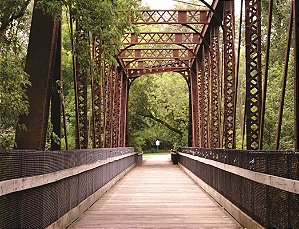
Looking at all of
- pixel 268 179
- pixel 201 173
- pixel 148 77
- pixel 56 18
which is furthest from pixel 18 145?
pixel 148 77

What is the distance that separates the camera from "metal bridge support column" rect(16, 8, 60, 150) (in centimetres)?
1041

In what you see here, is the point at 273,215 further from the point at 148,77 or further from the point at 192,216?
the point at 148,77

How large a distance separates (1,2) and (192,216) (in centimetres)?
492

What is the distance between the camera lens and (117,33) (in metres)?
10.9

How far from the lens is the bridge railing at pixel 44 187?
6.66 metres

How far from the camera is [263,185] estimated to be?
8.58 m

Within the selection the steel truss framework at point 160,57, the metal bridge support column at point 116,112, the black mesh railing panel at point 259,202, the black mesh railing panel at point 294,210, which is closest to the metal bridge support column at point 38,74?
the steel truss framework at point 160,57

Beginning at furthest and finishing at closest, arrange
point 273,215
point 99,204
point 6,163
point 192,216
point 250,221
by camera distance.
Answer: point 99,204, point 192,216, point 250,221, point 273,215, point 6,163

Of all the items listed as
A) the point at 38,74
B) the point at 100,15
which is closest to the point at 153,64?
the point at 38,74

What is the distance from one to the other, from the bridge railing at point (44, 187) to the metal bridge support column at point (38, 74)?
0.66 metres

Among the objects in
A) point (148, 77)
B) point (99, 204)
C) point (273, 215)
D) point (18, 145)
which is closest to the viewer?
point (273, 215)

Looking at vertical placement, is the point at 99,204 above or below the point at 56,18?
below

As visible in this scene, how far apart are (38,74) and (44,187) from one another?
2.74 metres

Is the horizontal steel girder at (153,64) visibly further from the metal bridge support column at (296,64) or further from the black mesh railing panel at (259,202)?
the black mesh railing panel at (259,202)
